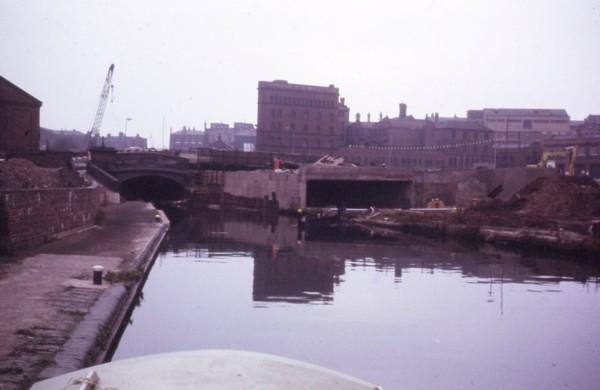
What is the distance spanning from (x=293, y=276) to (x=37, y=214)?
7.86 metres

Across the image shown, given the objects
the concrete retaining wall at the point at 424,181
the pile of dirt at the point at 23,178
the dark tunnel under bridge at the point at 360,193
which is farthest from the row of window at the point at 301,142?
the pile of dirt at the point at 23,178

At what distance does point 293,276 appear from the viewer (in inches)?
776

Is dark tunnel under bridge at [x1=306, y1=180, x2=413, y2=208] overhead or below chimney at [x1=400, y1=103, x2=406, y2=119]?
below

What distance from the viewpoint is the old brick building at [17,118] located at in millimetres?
48094

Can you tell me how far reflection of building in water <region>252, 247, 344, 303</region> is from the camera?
1641 centimetres

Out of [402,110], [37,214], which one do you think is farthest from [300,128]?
Answer: [37,214]

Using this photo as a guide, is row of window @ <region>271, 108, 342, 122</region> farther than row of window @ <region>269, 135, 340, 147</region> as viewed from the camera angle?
No

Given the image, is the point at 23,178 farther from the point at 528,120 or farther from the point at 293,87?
the point at 528,120

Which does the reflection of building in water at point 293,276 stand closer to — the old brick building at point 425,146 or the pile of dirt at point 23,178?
the pile of dirt at point 23,178

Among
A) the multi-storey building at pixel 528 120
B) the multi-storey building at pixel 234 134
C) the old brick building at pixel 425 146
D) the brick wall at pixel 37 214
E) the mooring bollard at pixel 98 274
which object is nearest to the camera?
the mooring bollard at pixel 98 274

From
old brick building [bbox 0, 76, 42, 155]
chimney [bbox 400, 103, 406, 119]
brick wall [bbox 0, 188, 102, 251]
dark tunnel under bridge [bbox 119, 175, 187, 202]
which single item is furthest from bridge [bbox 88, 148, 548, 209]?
chimney [bbox 400, 103, 406, 119]

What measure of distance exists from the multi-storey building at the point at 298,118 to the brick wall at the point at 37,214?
251 feet

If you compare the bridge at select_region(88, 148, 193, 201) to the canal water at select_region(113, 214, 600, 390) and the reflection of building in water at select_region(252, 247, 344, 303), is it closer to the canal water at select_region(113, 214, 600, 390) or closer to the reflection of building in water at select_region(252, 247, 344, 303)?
the canal water at select_region(113, 214, 600, 390)

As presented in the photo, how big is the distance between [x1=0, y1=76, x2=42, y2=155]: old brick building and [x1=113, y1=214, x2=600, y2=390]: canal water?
28799 millimetres
